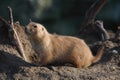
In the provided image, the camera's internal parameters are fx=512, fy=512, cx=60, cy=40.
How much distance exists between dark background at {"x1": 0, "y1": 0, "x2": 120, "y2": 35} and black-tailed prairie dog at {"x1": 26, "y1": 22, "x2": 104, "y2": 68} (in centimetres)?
631

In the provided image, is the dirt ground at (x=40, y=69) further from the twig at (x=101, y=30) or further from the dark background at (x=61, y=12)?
the dark background at (x=61, y=12)

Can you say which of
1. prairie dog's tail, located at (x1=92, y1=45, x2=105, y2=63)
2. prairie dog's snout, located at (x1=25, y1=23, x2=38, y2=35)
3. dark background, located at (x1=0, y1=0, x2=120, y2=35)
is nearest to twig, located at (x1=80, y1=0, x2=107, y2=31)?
prairie dog's tail, located at (x1=92, y1=45, x2=105, y2=63)

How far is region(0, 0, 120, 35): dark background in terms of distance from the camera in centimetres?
1351

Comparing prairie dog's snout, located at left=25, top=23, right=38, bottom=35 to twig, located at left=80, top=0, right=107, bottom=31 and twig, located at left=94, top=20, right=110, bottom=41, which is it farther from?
twig, located at left=80, top=0, right=107, bottom=31

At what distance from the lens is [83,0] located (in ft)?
46.1

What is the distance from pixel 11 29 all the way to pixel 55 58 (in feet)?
2.42

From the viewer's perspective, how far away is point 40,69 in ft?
21.8

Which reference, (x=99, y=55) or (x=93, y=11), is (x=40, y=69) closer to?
(x=99, y=55)

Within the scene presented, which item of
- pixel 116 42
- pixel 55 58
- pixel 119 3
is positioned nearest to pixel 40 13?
pixel 119 3

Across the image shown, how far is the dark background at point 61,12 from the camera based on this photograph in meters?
13.5

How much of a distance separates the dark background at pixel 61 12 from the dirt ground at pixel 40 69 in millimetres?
6051

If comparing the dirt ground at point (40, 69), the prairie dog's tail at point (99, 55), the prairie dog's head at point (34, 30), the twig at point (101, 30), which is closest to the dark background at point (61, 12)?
the twig at point (101, 30)

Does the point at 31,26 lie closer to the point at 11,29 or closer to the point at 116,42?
the point at 11,29

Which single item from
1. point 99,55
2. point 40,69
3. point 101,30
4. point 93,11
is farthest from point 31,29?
point 93,11
